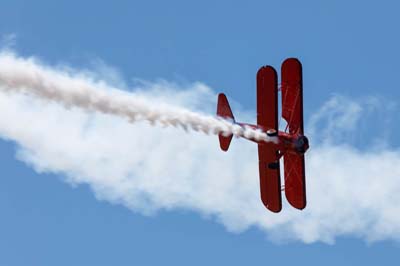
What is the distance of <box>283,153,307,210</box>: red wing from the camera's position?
54031 mm

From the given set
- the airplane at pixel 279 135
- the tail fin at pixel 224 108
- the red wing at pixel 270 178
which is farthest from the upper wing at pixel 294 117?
the tail fin at pixel 224 108

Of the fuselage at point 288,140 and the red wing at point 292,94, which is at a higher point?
the red wing at point 292,94

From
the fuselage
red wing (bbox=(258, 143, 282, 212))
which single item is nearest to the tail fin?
the fuselage

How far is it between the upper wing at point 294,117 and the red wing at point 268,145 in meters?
0.84

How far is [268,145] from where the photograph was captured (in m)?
53.0

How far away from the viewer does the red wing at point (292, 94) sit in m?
52.6

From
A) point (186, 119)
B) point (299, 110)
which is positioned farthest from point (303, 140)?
point (186, 119)

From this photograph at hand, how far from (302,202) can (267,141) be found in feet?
13.0

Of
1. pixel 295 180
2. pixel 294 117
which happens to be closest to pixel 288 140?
pixel 294 117

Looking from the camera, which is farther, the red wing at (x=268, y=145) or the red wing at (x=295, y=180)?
the red wing at (x=295, y=180)

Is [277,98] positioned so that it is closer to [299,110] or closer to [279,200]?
[299,110]

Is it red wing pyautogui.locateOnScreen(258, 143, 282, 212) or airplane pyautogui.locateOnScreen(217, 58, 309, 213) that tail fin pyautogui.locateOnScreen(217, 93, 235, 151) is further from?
red wing pyautogui.locateOnScreen(258, 143, 282, 212)

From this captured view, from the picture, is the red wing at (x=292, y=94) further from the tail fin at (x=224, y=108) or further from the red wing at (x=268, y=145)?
the tail fin at (x=224, y=108)

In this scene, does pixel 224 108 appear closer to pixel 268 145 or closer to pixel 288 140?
pixel 268 145
